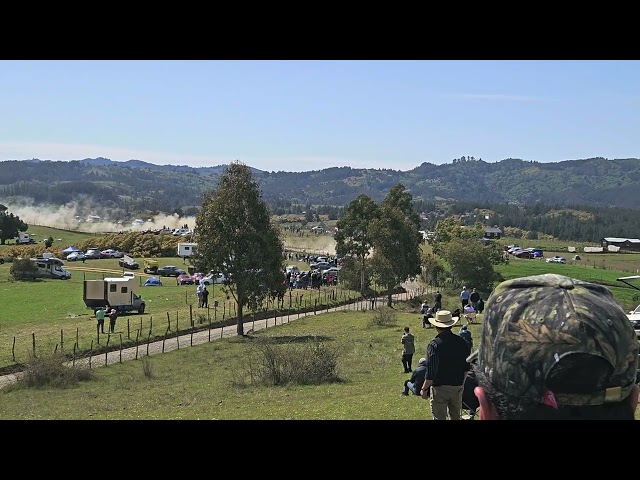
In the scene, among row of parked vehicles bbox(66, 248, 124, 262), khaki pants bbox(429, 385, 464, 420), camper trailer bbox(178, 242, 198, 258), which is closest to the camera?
khaki pants bbox(429, 385, 464, 420)

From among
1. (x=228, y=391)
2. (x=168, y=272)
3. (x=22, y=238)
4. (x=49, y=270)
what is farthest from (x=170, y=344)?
(x=22, y=238)

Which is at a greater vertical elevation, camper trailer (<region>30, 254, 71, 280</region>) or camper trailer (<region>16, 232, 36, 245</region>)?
camper trailer (<region>16, 232, 36, 245</region>)

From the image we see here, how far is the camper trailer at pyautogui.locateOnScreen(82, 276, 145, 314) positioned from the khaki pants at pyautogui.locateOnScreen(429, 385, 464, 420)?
125 ft

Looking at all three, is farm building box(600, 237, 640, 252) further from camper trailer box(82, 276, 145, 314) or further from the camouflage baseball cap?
the camouflage baseball cap

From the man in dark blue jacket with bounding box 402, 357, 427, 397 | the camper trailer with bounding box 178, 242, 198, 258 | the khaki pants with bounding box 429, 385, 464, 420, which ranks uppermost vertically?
the khaki pants with bounding box 429, 385, 464, 420

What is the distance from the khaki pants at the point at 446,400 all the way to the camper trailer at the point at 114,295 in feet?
125

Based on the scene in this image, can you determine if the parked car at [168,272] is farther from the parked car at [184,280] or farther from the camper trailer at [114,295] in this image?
the camper trailer at [114,295]

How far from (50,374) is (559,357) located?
20.7 meters

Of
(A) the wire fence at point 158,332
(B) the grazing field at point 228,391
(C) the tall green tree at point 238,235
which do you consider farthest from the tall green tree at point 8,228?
(B) the grazing field at point 228,391

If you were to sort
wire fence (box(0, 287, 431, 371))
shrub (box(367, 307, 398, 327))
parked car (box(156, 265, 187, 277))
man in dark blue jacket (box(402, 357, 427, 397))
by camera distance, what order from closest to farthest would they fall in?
man in dark blue jacket (box(402, 357, 427, 397)) → wire fence (box(0, 287, 431, 371)) → shrub (box(367, 307, 398, 327)) → parked car (box(156, 265, 187, 277))

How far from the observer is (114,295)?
44812 mm

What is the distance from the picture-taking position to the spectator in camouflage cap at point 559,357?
6.30 meters

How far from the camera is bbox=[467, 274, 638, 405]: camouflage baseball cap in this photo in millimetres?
6449

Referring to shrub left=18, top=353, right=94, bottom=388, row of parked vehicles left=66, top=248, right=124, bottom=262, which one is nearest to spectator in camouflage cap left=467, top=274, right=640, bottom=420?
shrub left=18, top=353, right=94, bottom=388
